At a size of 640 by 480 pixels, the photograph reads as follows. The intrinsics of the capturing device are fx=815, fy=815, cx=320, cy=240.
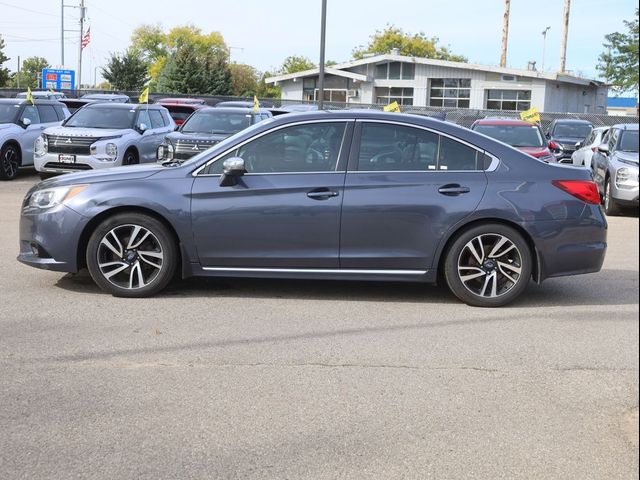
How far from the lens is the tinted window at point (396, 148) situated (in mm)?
7008

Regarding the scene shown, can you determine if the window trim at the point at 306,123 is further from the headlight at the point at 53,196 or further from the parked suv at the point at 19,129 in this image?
the parked suv at the point at 19,129

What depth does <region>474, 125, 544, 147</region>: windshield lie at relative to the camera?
1732 centimetres

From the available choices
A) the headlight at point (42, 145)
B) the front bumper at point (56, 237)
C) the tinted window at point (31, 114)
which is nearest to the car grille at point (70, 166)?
the headlight at point (42, 145)

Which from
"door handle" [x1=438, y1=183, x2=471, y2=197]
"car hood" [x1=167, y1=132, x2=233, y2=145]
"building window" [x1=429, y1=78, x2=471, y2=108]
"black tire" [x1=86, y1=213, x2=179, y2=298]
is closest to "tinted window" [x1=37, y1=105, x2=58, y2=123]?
"car hood" [x1=167, y1=132, x2=233, y2=145]

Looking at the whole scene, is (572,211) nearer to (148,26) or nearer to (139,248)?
(139,248)

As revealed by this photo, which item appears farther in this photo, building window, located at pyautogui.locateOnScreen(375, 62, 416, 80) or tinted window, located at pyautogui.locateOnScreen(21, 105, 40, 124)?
building window, located at pyautogui.locateOnScreen(375, 62, 416, 80)

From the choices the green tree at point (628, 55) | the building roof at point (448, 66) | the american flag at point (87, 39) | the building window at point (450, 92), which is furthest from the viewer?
the american flag at point (87, 39)

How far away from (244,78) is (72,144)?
81.0 meters

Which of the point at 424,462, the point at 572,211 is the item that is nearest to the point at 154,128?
the point at 572,211

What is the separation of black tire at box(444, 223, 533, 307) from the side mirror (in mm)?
1896

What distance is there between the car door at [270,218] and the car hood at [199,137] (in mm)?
8879

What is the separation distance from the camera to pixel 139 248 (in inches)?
275

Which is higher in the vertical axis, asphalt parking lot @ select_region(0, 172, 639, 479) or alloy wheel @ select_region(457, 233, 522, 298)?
alloy wheel @ select_region(457, 233, 522, 298)

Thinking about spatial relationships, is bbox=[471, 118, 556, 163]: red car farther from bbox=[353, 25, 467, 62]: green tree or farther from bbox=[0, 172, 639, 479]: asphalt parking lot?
bbox=[353, 25, 467, 62]: green tree
